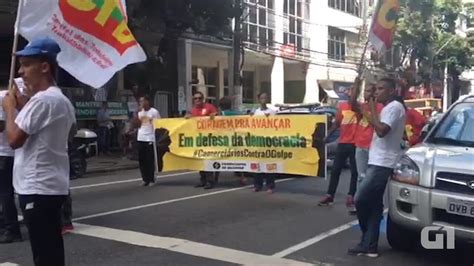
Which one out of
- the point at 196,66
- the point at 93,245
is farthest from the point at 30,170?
the point at 196,66

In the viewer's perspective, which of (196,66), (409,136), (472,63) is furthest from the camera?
(472,63)

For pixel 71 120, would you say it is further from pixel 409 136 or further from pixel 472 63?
pixel 472 63

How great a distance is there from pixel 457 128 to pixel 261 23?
A: 2649 centimetres

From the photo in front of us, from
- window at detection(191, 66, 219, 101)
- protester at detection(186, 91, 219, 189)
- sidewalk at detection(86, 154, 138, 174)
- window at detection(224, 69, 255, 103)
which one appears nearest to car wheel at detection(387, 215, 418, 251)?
protester at detection(186, 91, 219, 189)

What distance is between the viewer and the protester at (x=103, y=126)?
64.4 ft

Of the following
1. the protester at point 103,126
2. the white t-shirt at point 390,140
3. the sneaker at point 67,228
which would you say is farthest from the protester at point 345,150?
the protester at point 103,126

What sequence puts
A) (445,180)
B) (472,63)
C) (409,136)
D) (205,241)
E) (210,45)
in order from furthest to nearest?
(472,63) → (210,45) → (409,136) → (205,241) → (445,180)

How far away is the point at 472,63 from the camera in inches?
1933

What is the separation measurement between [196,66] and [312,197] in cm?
2171

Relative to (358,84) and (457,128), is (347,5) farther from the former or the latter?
(457,128)

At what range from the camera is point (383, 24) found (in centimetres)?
810

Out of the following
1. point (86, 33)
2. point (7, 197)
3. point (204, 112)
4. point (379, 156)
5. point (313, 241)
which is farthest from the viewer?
point (204, 112)

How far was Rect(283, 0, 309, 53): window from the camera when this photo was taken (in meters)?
35.0

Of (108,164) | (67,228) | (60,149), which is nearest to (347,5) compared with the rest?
(108,164)
